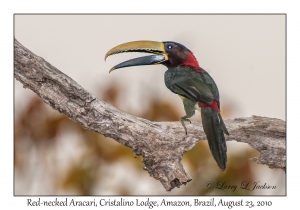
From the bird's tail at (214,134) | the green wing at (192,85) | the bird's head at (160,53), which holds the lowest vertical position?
the bird's tail at (214,134)

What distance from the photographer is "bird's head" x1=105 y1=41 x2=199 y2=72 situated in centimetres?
400

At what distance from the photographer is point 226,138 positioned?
4.05 metres

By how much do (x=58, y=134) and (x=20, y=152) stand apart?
1.33ft

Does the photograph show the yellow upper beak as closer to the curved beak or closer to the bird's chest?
the curved beak

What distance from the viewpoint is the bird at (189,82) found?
3.87 metres

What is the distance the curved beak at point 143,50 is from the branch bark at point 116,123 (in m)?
0.45

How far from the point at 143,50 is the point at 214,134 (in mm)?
978

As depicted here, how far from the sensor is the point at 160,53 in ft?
13.3

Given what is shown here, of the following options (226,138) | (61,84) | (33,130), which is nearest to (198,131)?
(226,138)

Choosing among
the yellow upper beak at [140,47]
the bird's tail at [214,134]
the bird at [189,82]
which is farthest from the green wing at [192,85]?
the yellow upper beak at [140,47]

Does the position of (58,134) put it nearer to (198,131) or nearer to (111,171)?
(111,171)

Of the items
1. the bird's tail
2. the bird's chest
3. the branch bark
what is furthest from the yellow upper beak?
the bird's tail

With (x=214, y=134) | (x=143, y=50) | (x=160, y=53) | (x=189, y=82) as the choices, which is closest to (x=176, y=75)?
(x=189, y=82)

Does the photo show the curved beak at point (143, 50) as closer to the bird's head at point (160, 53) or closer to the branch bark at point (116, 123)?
the bird's head at point (160, 53)
